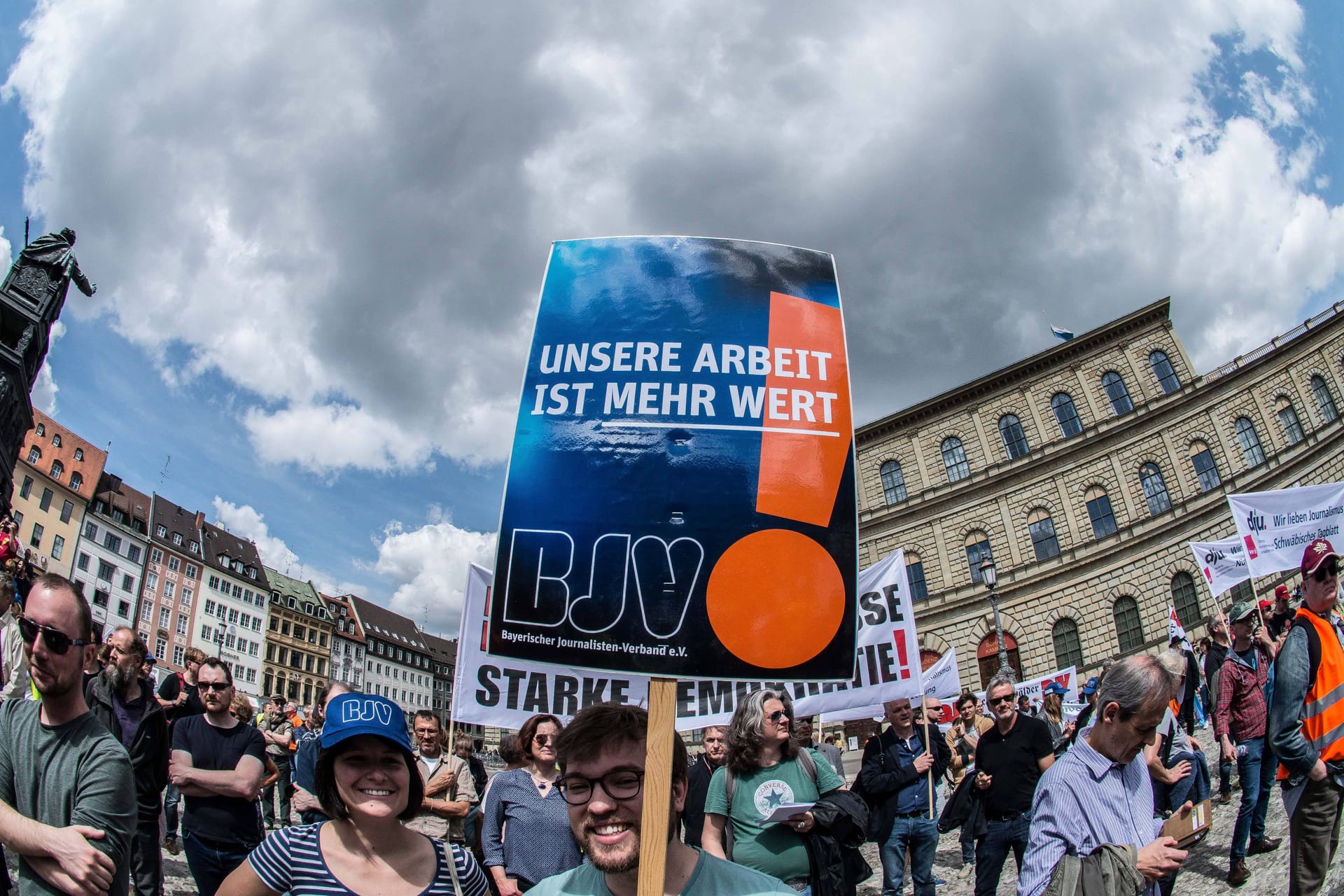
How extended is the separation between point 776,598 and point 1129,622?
35.0m

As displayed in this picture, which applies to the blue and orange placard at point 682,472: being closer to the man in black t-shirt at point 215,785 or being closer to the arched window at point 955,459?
the man in black t-shirt at point 215,785

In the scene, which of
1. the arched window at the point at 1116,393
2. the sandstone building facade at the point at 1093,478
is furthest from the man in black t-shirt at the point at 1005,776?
the arched window at the point at 1116,393

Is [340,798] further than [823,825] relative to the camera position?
No

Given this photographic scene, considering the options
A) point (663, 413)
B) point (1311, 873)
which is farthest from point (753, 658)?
point (1311, 873)

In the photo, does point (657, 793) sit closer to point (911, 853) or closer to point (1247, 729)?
point (911, 853)

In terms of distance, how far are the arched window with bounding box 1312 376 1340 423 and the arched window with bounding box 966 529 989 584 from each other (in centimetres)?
1353

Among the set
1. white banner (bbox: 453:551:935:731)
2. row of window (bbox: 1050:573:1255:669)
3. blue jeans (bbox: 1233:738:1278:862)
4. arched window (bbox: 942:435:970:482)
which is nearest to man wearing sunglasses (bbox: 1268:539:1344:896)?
white banner (bbox: 453:551:935:731)

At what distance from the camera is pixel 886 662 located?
7.73 meters

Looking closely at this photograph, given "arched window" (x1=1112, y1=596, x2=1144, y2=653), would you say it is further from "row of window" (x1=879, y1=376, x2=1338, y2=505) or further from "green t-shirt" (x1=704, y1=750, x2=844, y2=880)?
"green t-shirt" (x1=704, y1=750, x2=844, y2=880)

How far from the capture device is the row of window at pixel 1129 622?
29938mm

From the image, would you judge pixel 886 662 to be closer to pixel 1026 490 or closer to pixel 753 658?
pixel 753 658

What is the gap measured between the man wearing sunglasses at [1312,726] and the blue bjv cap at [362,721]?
404cm

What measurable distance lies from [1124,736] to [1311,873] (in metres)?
2.02

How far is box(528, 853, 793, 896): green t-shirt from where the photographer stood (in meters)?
1.86
